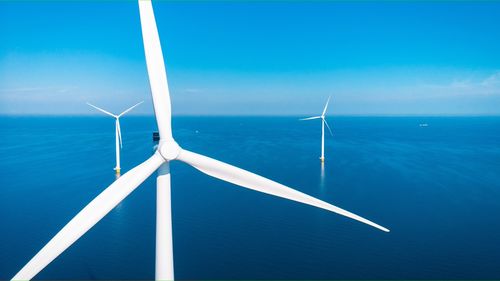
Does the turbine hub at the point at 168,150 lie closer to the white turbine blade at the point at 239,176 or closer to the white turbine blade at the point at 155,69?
the white turbine blade at the point at 155,69

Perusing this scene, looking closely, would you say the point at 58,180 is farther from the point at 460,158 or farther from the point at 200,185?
the point at 460,158

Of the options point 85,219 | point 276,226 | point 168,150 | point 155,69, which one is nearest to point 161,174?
point 168,150

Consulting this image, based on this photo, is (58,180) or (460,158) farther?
(460,158)

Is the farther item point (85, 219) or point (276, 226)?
point (276, 226)

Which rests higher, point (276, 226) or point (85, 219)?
point (85, 219)

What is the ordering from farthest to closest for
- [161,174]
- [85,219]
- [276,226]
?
[276,226] → [161,174] → [85,219]

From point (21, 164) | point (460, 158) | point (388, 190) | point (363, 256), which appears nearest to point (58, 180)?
point (21, 164)

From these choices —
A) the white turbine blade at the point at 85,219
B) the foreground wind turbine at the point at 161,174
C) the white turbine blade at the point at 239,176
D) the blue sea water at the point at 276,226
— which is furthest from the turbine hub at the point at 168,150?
the blue sea water at the point at 276,226

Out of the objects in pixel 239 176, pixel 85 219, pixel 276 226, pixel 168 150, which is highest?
pixel 168 150

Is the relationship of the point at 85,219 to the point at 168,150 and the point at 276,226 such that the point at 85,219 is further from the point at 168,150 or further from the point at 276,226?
the point at 276,226
